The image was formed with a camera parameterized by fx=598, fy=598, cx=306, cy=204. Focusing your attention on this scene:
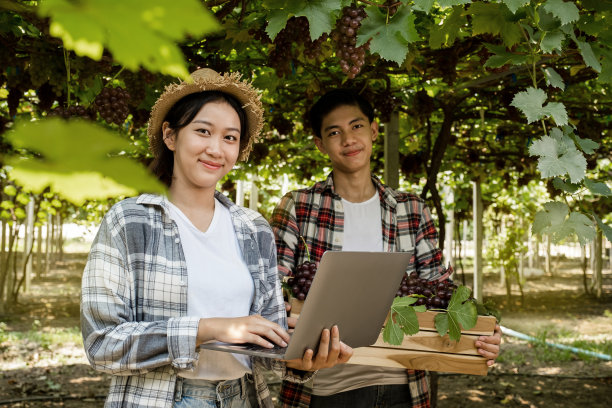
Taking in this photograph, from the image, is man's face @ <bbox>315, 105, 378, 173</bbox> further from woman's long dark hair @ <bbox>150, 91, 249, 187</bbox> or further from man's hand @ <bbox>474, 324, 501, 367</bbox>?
man's hand @ <bbox>474, 324, 501, 367</bbox>

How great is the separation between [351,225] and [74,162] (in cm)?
228

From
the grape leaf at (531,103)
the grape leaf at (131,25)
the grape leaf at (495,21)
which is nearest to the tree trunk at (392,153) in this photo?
the grape leaf at (495,21)

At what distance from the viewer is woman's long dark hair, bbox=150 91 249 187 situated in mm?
1759

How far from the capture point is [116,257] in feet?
5.13

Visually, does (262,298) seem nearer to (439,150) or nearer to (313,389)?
(313,389)

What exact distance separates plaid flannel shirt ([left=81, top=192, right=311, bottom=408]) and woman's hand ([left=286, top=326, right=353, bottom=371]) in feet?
1.04

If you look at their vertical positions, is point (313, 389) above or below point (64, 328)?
above

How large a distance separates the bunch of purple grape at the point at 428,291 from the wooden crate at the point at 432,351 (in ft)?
0.31

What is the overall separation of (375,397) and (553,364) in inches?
207

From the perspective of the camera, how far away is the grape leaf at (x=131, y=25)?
12.8 inches

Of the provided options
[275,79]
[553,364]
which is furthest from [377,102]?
[553,364]

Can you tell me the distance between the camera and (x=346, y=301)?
64.7 inches

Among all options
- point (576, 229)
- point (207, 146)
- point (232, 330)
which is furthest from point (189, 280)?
point (576, 229)

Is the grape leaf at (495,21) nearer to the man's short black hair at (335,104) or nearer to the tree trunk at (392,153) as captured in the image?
the man's short black hair at (335,104)
